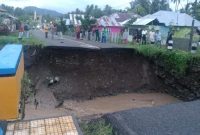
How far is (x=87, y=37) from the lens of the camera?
27.1 m

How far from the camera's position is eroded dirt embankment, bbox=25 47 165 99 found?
1625 cm

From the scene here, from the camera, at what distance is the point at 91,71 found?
1791cm

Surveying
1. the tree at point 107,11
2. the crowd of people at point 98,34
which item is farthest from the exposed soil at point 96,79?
the tree at point 107,11

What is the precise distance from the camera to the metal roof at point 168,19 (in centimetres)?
2877

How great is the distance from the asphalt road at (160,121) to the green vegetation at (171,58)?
9.29 metres

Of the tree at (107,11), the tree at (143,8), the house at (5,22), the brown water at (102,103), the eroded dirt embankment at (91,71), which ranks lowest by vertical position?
the brown water at (102,103)

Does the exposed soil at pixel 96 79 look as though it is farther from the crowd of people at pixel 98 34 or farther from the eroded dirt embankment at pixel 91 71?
the crowd of people at pixel 98 34

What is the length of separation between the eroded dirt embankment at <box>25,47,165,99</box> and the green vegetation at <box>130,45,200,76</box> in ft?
2.74

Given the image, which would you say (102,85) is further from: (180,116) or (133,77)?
(180,116)

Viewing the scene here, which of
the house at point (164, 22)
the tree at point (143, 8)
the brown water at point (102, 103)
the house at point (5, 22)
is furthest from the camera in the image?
the tree at point (143, 8)

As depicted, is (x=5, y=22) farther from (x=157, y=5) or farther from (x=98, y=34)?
(x=157, y=5)

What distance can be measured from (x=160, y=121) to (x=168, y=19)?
85.3 ft

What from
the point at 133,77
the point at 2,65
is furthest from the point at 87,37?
the point at 2,65

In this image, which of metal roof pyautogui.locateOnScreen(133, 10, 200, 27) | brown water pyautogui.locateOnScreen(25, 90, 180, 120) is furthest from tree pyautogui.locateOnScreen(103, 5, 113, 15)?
brown water pyautogui.locateOnScreen(25, 90, 180, 120)
